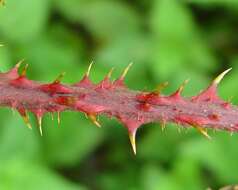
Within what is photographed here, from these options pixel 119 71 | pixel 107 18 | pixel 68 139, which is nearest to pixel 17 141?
pixel 68 139

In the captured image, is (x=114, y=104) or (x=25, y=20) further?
(x=25, y=20)

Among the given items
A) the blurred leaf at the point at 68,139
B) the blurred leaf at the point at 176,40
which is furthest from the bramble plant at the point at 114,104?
the blurred leaf at the point at 176,40

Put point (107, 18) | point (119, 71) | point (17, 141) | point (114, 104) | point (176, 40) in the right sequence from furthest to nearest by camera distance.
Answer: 1. point (107, 18)
2. point (176, 40)
3. point (119, 71)
4. point (17, 141)
5. point (114, 104)

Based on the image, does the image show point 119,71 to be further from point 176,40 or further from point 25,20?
point 25,20

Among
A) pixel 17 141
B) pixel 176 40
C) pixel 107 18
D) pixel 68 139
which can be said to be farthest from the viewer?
pixel 107 18

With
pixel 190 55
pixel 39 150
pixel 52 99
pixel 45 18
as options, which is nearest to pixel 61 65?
pixel 45 18

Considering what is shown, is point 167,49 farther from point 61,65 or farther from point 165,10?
point 61,65

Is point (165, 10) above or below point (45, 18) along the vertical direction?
above

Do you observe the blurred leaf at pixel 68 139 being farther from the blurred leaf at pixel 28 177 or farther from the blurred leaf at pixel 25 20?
the blurred leaf at pixel 25 20
